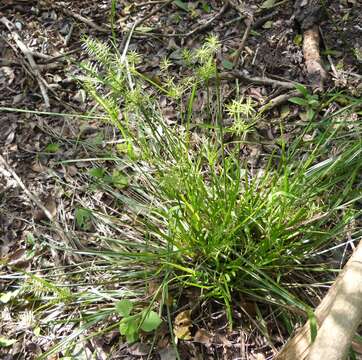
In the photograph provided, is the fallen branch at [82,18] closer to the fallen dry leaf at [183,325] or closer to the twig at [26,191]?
the twig at [26,191]

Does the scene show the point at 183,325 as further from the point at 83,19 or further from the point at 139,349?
the point at 83,19

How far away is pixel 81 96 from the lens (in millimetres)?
2381

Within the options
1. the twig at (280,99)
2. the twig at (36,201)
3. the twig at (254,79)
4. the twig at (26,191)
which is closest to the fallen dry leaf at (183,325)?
the twig at (36,201)

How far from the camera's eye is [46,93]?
2361mm

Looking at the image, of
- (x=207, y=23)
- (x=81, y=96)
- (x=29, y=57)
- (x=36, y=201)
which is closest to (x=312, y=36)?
(x=207, y=23)

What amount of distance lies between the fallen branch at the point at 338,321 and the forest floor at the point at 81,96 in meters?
0.32

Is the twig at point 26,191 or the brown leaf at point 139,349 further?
the twig at point 26,191

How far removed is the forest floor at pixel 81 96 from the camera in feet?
5.71

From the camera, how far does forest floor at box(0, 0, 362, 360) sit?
1.74m

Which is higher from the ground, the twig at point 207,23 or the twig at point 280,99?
the twig at point 207,23

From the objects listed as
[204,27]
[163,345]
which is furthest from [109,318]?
[204,27]

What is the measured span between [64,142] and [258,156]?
37.0 inches

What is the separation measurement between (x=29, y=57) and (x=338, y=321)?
80.4 inches

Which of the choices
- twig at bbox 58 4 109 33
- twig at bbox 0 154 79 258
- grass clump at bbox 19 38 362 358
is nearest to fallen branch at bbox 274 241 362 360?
grass clump at bbox 19 38 362 358
